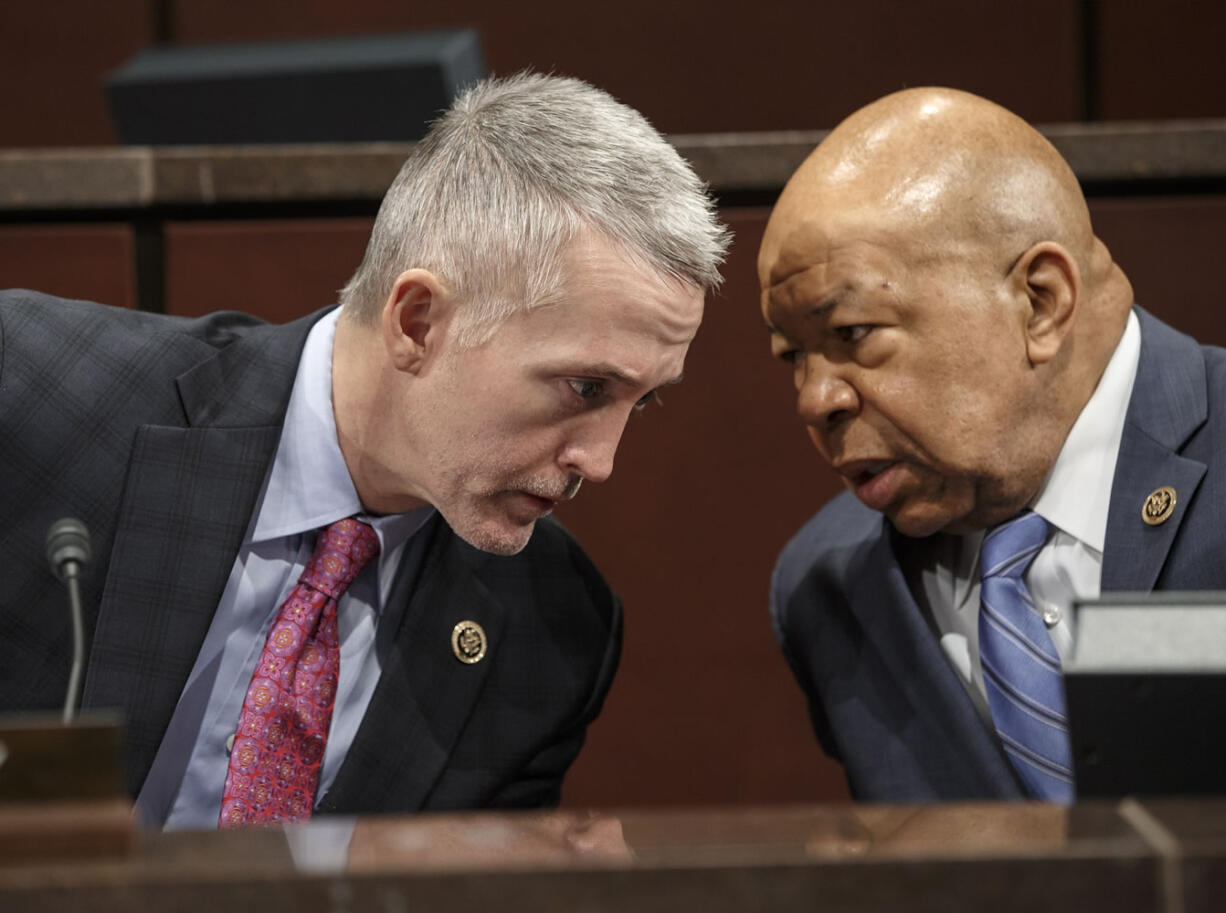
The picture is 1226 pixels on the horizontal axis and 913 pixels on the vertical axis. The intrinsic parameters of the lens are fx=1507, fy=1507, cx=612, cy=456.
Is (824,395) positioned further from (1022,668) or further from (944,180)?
(1022,668)

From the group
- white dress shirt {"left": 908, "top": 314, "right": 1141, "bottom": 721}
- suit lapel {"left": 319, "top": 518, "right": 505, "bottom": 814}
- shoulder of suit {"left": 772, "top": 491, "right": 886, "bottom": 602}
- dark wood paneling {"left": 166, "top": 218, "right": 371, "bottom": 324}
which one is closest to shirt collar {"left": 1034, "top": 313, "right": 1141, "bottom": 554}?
white dress shirt {"left": 908, "top": 314, "right": 1141, "bottom": 721}

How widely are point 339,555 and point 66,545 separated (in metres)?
0.47

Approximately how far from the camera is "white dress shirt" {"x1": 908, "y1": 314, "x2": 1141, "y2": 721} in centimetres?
171

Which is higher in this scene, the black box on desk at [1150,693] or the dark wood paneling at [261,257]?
the dark wood paneling at [261,257]

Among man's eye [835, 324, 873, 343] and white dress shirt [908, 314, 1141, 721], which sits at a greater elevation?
man's eye [835, 324, 873, 343]

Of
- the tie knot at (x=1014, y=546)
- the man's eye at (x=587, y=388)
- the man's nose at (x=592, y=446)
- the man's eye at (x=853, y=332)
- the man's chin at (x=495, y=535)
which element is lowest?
the tie knot at (x=1014, y=546)

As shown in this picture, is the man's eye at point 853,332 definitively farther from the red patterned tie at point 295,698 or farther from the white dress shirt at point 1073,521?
the red patterned tie at point 295,698

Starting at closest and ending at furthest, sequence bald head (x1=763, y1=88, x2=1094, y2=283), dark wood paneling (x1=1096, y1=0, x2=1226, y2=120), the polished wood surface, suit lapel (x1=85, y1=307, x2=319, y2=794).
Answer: the polished wood surface < suit lapel (x1=85, y1=307, x2=319, y2=794) < bald head (x1=763, y1=88, x2=1094, y2=283) < dark wood paneling (x1=1096, y1=0, x2=1226, y2=120)

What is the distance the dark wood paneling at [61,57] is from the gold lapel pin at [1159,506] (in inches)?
94.6

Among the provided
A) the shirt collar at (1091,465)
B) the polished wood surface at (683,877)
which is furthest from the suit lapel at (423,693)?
the polished wood surface at (683,877)

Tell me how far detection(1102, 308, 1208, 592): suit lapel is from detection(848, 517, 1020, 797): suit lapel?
0.22 meters

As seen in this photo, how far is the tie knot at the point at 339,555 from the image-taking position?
1696mm

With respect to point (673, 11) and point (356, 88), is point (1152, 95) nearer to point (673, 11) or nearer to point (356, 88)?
point (673, 11)

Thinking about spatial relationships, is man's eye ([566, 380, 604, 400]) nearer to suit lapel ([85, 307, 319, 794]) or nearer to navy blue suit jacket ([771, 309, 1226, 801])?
suit lapel ([85, 307, 319, 794])
